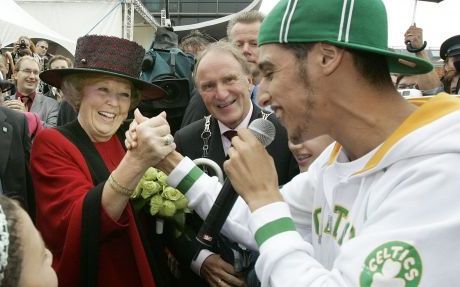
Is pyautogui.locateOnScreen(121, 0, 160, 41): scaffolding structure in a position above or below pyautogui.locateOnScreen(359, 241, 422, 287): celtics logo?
above

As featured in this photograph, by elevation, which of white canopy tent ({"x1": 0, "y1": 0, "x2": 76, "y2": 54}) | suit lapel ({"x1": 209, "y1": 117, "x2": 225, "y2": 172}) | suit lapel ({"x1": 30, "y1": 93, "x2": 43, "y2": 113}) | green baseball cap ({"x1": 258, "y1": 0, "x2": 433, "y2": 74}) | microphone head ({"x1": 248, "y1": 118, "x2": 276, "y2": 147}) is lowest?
suit lapel ({"x1": 30, "y1": 93, "x2": 43, "y2": 113})

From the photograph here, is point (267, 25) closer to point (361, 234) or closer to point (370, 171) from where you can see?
point (370, 171)

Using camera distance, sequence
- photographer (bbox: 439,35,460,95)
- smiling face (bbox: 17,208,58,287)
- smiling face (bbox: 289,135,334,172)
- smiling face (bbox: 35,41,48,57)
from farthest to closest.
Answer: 1. smiling face (bbox: 35,41,48,57)
2. photographer (bbox: 439,35,460,95)
3. smiling face (bbox: 289,135,334,172)
4. smiling face (bbox: 17,208,58,287)

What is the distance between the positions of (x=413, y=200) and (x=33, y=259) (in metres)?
1.07

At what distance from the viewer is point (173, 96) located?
4465 mm

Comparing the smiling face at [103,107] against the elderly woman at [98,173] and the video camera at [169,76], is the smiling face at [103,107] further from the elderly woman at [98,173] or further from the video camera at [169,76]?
the video camera at [169,76]

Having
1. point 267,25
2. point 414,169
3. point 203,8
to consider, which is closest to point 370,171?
point 414,169

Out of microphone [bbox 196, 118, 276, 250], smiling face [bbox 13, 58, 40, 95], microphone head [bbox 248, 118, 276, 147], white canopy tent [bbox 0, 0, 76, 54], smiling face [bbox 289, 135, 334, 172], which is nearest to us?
microphone [bbox 196, 118, 276, 250]

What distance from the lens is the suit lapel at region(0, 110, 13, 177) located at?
10.3ft

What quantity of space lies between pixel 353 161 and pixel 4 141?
2.36 meters

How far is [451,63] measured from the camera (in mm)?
4762

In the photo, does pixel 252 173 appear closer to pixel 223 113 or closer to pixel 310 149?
pixel 310 149

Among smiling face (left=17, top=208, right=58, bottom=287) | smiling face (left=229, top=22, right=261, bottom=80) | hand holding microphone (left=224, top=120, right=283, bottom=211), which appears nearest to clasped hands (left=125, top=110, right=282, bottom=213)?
hand holding microphone (left=224, top=120, right=283, bottom=211)

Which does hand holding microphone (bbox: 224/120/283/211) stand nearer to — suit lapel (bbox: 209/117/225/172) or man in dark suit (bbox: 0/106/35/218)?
suit lapel (bbox: 209/117/225/172)
